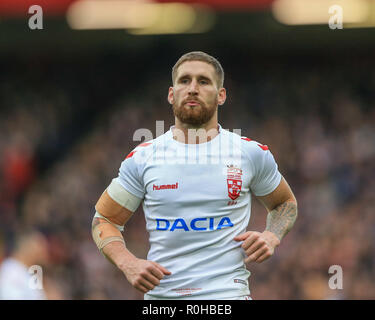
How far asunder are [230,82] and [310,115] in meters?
2.44

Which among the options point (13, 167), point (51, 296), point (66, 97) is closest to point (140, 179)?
point (51, 296)

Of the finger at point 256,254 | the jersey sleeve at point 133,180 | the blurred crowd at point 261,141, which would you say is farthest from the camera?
the blurred crowd at point 261,141

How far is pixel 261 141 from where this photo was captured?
1633 cm

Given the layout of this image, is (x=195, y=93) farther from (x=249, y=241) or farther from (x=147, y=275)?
(x=147, y=275)

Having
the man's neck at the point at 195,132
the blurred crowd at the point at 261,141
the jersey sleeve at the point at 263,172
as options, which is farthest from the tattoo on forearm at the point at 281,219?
the blurred crowd at the point at 261,141

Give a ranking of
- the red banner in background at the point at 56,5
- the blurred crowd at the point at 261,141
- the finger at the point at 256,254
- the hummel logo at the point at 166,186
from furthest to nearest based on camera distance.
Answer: the red banner in background at the point at 56,5 → the blurred crowd at the point at 261,141 → the hummel logo at the point at 166,186 → the finger at the point at 256,254

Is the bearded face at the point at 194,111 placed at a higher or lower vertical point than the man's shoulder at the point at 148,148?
higher

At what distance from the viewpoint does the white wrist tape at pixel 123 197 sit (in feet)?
17.5

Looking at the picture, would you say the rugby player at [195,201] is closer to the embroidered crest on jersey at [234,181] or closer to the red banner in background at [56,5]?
the embroidered crest on jersey at [234,181]

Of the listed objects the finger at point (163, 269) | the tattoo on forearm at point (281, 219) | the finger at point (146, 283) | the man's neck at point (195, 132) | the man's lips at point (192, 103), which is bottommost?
the finger at point (146, 283)

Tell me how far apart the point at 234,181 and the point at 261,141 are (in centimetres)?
1121

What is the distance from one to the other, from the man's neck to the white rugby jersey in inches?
1.5

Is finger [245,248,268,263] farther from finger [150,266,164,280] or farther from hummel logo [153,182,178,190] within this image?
hummel logo [153,182,178,190]
